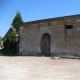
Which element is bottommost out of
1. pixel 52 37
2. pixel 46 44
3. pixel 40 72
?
pixel 40 72

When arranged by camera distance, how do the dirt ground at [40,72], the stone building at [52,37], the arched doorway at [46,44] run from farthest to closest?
the arched doorway at [46,44], the stone building at [52,37], the dirt ground at [40,72]

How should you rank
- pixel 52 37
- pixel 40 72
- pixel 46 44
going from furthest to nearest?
1. pixel 46 44
2. pixel 52 37
3. pixel 40 72

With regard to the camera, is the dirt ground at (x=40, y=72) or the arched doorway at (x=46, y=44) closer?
the dirt ground at (x=40, y=72)

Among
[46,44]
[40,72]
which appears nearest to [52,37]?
[46,44]

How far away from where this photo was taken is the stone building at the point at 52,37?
48.2 feet

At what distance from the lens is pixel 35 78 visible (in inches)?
293

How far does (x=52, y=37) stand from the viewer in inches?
634

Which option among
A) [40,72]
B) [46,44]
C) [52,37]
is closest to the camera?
[40,72]

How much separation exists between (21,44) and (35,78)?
11727mm

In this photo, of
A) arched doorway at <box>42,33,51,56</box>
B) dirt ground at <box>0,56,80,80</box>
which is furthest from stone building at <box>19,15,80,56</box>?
dirt ground at <box>0,56,80,80</box>

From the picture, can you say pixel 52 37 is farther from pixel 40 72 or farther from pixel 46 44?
pixel 40 72

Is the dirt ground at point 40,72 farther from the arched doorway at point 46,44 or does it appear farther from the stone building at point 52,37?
the arched doorway at point 46,44

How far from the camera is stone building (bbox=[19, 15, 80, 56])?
14.7 meters

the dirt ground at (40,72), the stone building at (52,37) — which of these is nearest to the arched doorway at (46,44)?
the stone building at (52,37)
